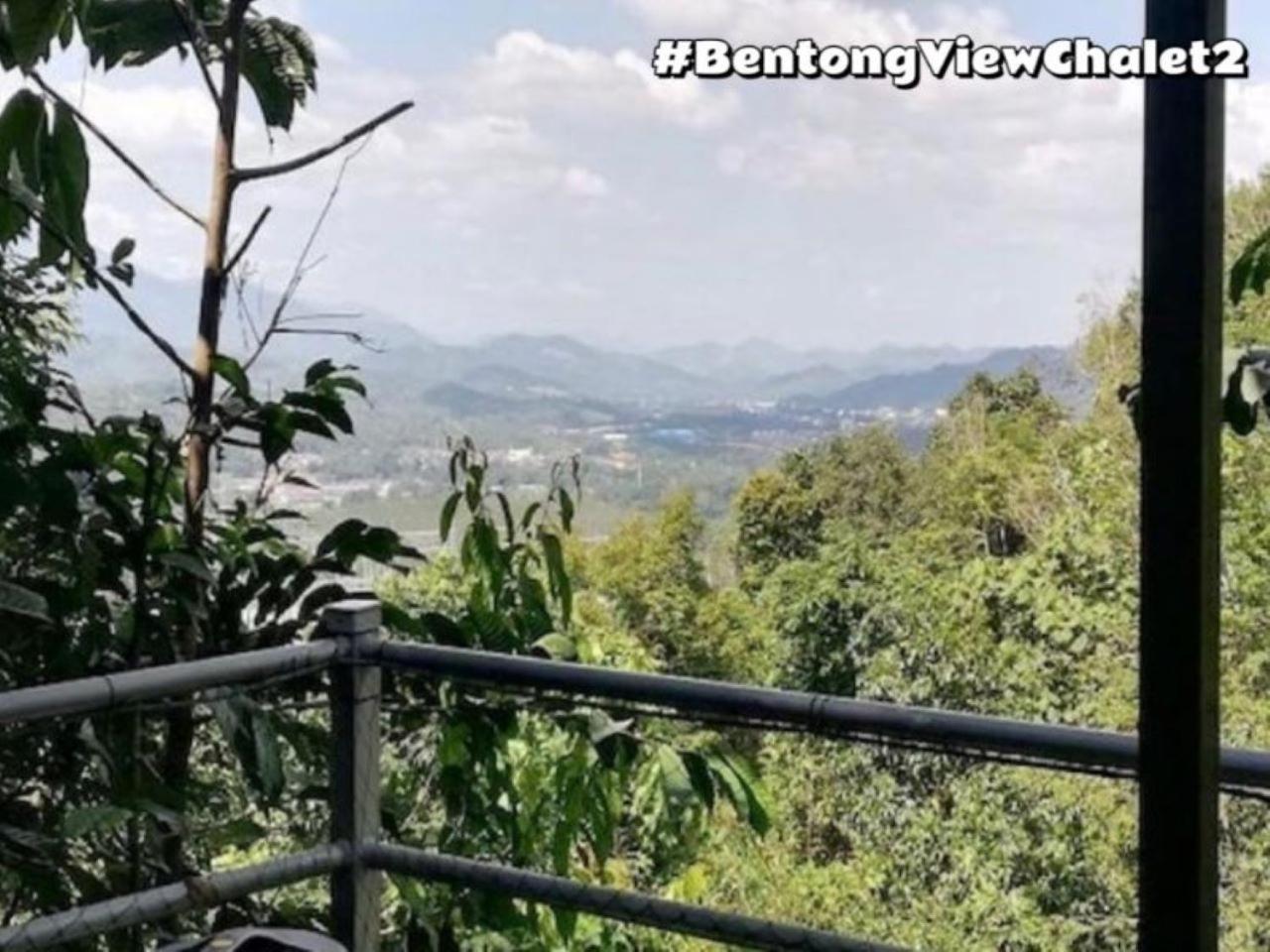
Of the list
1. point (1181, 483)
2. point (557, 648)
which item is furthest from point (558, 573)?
point (1181, 483)

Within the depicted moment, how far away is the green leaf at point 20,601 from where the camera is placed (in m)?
1.30

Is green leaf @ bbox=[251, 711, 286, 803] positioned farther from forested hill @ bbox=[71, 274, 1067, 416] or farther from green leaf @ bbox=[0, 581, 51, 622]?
forested hill @ bbox=[71, 274, 1067, 416]

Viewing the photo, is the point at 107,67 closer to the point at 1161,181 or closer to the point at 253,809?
the point at 253,809

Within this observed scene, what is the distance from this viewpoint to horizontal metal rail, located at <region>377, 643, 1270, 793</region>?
1025 mm

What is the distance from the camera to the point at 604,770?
1.52 m

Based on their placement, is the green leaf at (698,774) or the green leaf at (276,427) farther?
the green leaf at (276,427)

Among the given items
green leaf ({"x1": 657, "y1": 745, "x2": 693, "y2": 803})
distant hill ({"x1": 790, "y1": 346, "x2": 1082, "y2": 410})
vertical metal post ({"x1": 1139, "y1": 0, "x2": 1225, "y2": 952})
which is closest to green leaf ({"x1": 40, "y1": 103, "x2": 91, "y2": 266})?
green leaf ({"x1": 657, "y1": 745, "x2": 693, "y2": 803})

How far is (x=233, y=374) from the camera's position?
62.5 inches

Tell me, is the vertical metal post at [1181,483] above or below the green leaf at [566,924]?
above

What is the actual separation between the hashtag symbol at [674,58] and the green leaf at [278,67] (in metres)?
0.90

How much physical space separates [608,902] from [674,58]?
792 mm

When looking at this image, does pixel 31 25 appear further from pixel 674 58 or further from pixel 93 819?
pixel 93 819

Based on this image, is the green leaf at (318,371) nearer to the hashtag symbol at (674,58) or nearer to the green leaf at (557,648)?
the green leaf at (557,648)

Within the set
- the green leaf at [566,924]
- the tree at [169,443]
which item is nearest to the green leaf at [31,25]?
the tree at [169,443]
